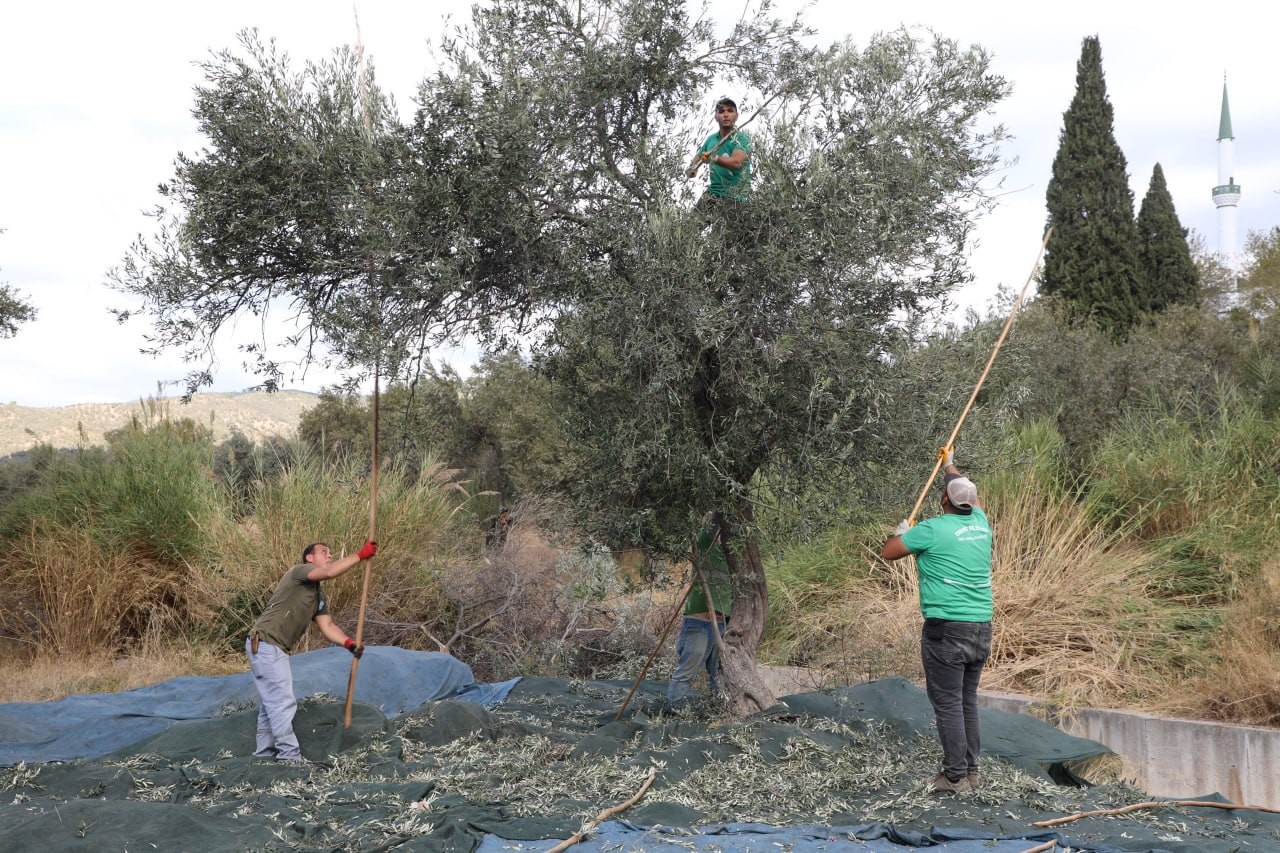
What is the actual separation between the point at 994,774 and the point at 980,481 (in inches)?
196

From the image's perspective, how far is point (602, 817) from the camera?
539 centimetres

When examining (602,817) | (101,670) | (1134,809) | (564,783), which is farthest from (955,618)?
(101,670)

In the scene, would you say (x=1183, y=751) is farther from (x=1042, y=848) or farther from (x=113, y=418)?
(x=113, y=418)

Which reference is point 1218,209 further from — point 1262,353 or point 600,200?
point 600,200

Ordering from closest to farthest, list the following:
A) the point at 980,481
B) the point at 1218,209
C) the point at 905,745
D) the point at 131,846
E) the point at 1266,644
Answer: the point at 131,846 → the point at 905,745 → the point at 1266,644 → the point at 980,481 → the point at 1218,209

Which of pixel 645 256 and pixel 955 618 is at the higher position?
pixel 645 256

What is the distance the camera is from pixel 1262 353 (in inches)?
565

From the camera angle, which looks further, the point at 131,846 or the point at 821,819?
the point at 821,819

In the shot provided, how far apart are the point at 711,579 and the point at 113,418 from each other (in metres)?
46.8

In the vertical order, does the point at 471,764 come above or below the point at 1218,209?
below

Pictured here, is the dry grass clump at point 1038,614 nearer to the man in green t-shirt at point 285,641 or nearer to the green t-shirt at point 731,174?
the man in green t-shirt at point 285,641

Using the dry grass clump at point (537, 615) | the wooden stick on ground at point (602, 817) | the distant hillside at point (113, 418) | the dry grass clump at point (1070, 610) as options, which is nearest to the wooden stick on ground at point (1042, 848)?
the wooden stick on ground at point (602, 817)

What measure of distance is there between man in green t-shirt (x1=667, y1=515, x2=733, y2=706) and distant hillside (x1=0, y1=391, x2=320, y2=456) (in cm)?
2840

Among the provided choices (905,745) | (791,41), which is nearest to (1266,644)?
(905,745)
